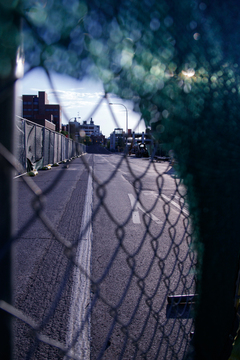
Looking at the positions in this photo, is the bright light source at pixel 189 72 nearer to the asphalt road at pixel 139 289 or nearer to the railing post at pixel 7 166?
the asphalt road at pixel 139 289

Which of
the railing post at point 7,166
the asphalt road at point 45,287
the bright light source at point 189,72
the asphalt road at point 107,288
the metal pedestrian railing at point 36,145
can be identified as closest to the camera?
the railing post at point 7,166

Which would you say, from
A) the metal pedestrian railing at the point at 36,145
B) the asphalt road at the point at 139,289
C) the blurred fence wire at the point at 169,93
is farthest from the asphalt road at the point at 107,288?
the metal pedestrian railing at the point at 36,145

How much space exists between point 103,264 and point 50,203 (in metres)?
3.81

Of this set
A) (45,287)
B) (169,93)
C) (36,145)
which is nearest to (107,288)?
(45,287)

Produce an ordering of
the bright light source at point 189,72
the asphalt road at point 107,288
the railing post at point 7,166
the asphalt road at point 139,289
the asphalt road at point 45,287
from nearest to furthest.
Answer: the railing post at point 7,166, the bright light source at point 189,72, the asphalt road at point 139,289, the asphalt road at point 107,288, the asphalt road at point 45,287

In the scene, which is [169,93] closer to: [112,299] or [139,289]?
[112,299]

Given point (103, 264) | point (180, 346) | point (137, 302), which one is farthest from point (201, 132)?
point (103, 264)

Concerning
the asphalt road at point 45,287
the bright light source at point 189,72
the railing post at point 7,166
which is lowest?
the asphalt road at point 45,287

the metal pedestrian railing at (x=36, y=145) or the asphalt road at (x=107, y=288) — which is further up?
the metal pedestrian railing at (x=36, y=145)

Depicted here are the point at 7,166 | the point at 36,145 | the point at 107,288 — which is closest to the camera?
the point at 7,166

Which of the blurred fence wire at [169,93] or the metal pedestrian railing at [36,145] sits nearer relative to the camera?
the blurred fence wire at [169,93]

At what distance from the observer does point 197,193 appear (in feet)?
3.76

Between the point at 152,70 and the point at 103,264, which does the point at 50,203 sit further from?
the point at 152,70

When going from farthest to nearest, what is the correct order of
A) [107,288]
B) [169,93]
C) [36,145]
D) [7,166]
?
1. [36,145]
2. [107,288]
3. [169,93]
4. [7,166]
